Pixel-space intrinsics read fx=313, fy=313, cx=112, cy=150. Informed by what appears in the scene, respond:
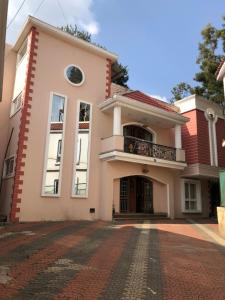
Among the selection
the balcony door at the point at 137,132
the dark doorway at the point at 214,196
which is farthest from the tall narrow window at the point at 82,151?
the dark doorway at the point at 214,196

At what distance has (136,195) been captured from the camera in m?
17.5

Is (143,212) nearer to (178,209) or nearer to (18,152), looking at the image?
(178,209)

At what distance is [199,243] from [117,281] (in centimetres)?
486

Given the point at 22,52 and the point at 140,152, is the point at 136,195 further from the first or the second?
the point at 22,52

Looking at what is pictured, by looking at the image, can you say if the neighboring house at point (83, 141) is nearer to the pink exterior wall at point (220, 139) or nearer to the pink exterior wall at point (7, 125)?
the pink exterior wall at point (7, 125)

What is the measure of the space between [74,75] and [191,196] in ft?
32.7

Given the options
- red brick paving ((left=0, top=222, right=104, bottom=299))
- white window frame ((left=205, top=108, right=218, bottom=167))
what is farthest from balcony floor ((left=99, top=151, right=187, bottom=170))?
red brick paving ((left=0, top=222, right=104, bottom=299))

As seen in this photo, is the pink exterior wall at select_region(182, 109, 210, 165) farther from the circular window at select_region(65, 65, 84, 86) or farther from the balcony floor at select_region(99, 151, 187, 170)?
the circular window at select_region(65, 65, 84, 86)

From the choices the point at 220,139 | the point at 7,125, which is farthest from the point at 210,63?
the point at 7,125

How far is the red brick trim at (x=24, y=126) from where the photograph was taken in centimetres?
1241

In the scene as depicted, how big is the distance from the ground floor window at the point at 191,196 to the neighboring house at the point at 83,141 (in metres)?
0.10

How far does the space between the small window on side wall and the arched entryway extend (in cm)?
582

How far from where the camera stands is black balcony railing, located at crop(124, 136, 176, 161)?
603 inches

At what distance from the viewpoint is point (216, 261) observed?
7.02 m
